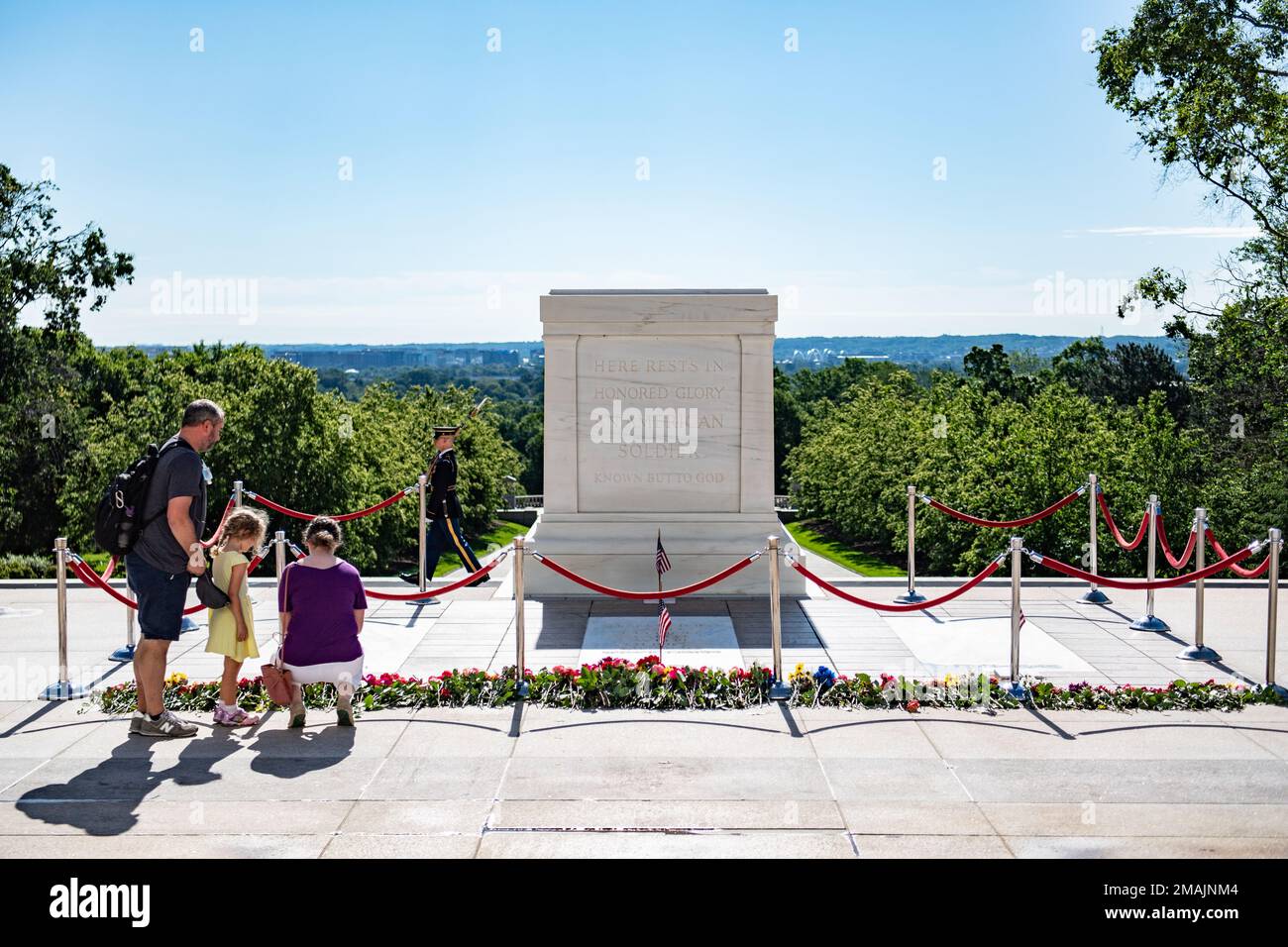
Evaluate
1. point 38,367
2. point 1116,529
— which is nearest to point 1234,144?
point 1116,529

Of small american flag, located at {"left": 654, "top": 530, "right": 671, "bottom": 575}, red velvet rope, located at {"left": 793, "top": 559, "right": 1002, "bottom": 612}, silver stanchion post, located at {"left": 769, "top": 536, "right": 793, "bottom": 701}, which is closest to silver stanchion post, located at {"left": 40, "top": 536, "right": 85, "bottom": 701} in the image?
small american flag, located at {"left": 654, "top": 530, "right": 671, "bottom": 575}

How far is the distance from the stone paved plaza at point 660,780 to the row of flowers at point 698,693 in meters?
0.18

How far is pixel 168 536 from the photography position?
7.48 metres

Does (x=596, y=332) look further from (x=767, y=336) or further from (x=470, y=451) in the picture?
(x=470, y=451)

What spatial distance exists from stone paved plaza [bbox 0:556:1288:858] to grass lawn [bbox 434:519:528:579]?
1171 inches

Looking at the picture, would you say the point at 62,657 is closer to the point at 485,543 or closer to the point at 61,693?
the point at 61,693

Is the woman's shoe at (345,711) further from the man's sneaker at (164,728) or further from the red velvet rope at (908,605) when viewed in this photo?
the red velvet rope at (908,605)

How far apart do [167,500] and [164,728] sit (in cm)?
142

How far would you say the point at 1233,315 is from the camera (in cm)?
2675

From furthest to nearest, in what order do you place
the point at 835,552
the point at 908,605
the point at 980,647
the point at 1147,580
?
1. the point at 835,552
2. the point at 980,647
3. the point at 908,605
4. the point at 1147,580

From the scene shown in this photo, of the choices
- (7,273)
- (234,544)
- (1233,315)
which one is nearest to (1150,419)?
(1233,315)

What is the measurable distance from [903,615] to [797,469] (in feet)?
144

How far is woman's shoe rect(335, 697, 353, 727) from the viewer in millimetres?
7926

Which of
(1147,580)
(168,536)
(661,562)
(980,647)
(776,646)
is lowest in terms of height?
(980,647)
